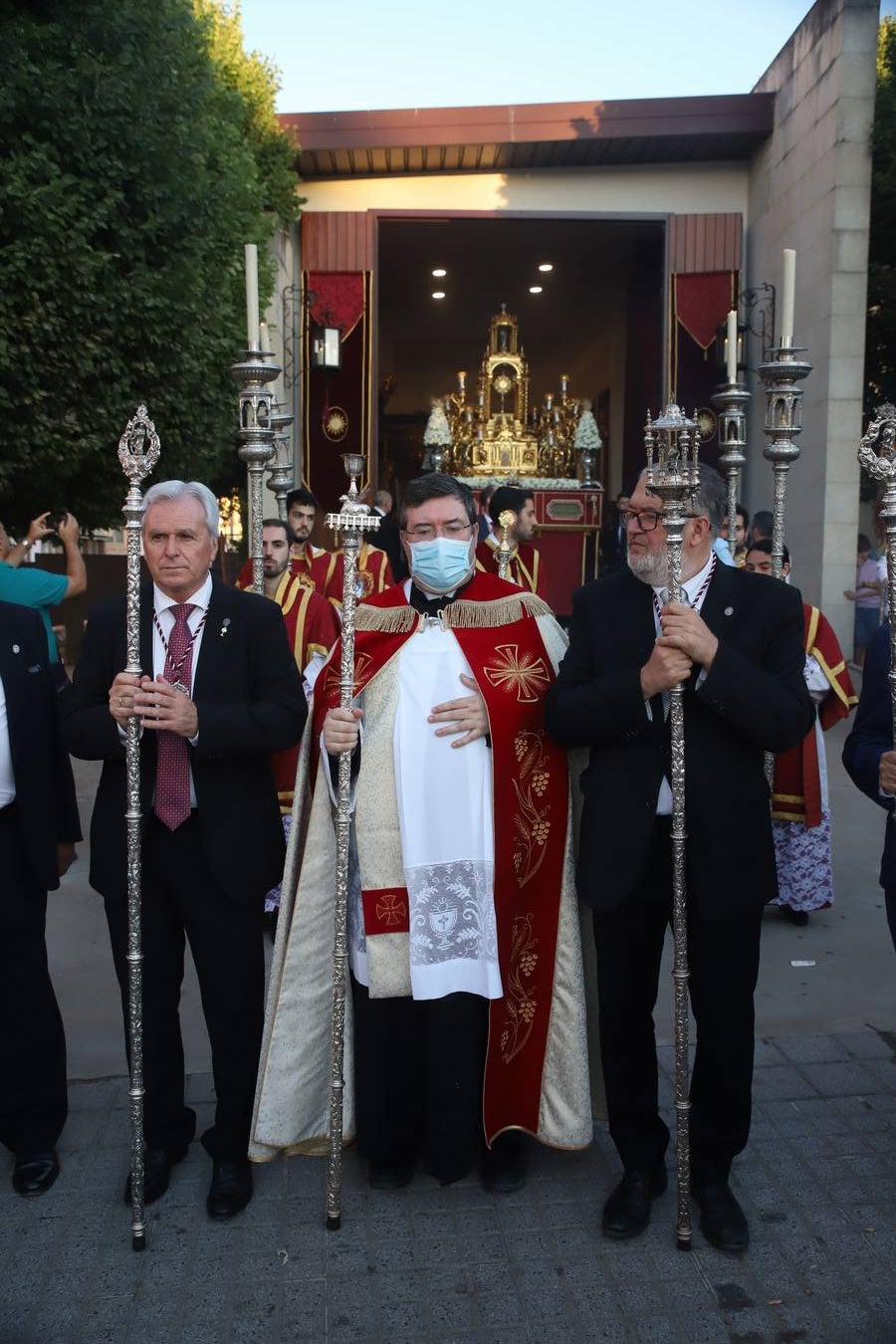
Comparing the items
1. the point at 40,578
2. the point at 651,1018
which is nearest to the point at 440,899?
the point at 651,1018

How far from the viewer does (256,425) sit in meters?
4.48

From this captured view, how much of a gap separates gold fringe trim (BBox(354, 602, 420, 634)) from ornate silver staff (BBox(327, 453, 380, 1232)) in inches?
8.5

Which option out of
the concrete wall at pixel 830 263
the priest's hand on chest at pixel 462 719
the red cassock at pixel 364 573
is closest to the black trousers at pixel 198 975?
the priest's hand on chest at pixel 462 719

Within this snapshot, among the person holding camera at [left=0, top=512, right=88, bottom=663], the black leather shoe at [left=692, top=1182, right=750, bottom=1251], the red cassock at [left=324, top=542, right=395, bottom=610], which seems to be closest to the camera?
the black leather shoe at [left=692, top=1182, right=750, bottom=1251]

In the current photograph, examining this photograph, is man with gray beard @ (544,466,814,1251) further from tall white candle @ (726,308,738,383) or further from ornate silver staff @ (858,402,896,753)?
tall white candle @ (726,308,738,383)

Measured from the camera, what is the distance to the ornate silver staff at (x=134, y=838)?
9.38 ft

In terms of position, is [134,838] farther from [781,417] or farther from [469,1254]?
[781,417]

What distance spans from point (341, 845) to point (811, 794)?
9.43ft

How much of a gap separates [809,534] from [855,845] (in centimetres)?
608

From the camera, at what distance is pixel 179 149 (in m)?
7.88

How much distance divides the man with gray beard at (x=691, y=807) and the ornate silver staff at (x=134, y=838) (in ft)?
3.61

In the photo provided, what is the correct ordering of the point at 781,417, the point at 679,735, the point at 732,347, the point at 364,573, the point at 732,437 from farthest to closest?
1. the point at 364,573
2. the point at 732,347
3. the point at 732,437
4. the point at 781,417
5. the point at 679,735

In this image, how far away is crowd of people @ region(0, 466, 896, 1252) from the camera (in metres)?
2.86

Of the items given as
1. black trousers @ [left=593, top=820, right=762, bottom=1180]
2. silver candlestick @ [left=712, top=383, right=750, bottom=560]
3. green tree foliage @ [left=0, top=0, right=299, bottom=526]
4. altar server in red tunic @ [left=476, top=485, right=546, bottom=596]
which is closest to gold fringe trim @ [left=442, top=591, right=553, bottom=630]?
black trousers @ [left=593, top=820, right=762, bottom=1180]
